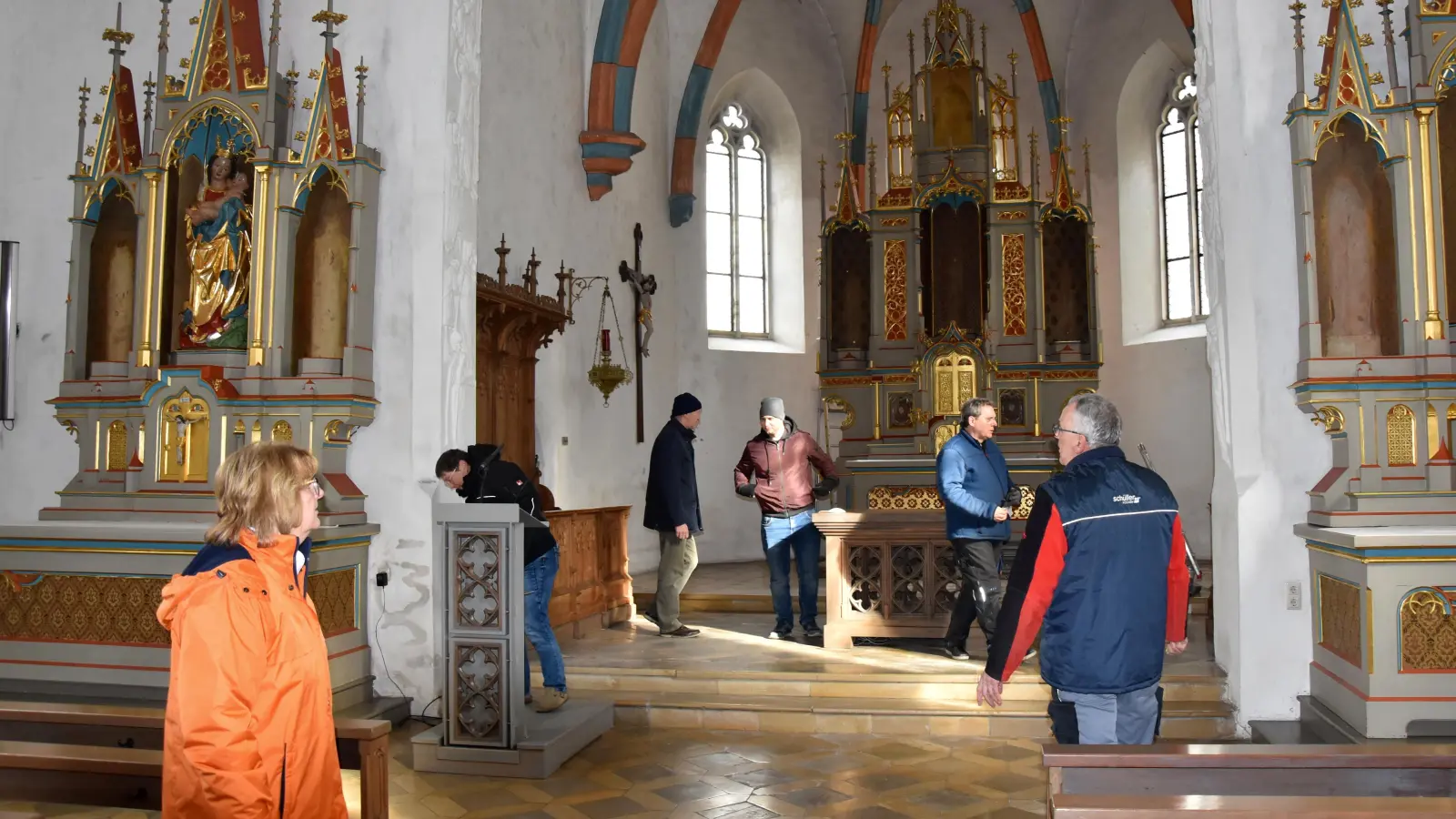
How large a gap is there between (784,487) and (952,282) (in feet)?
20.3

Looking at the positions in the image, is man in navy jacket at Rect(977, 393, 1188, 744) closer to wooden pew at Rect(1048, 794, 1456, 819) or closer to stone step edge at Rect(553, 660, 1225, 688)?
wooden pew at Rect(1048, 794, 1456, 819)

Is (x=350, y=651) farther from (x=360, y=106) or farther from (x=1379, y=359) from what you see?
(x=1379, y=359)

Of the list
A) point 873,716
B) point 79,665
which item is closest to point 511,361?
point 79,665

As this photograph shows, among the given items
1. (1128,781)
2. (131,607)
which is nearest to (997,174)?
(131,607)

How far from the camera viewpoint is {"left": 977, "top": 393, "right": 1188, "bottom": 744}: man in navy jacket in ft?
10.8

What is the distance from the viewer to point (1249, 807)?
2.42 metres

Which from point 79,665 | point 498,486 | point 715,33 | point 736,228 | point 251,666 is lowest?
point 79,665

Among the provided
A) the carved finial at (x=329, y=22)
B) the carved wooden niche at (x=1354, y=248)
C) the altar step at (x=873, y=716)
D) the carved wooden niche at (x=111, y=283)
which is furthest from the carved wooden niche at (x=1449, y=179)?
the carved wooden niche at (x=111, y=283)

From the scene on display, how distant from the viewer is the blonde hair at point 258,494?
2.60 metres

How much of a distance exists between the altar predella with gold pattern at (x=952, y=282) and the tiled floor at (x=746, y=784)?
6.31 m

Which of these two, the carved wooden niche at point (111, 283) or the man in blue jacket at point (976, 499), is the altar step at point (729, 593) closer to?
the man in blue jacket at point (976, 499)

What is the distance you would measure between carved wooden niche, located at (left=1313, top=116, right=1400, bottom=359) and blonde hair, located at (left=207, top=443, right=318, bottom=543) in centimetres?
492

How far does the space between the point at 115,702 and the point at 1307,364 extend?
6.22 m

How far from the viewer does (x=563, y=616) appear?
7.50 meters
